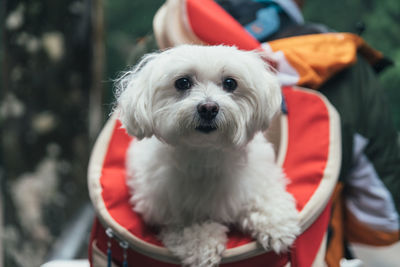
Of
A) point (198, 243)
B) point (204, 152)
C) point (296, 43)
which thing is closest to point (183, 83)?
point (204, 152)

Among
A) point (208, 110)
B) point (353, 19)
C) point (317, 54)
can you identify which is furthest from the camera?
point (353, 19)

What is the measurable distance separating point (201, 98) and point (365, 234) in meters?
0.87

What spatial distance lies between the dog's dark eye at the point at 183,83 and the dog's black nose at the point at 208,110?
0.08 metres

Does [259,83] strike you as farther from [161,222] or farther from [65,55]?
[65,55]

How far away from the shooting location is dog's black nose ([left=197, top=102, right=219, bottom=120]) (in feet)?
2.96

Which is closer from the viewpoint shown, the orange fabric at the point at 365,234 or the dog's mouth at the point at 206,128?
the dog's mouth at the point at 206,128

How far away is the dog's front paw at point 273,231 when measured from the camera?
1004 mm

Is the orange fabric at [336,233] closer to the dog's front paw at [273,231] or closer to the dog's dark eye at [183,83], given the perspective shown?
the dog's front paw at [273,231]

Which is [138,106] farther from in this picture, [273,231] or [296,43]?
[296,43]

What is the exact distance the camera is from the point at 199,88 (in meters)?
0.96

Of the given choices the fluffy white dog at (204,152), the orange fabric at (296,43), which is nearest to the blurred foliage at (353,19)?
the orange fabric at (296,43)

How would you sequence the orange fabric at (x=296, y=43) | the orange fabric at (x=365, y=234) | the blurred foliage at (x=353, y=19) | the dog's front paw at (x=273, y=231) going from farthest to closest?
the blurred foliage at (x=353, y=19)
the orange fabric at (x=365, y=234)
the orange fabric at (x=296, y=43)
the dog's front paw at (x=273, y=231)

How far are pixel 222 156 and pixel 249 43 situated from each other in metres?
0.36

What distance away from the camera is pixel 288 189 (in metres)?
1.18
